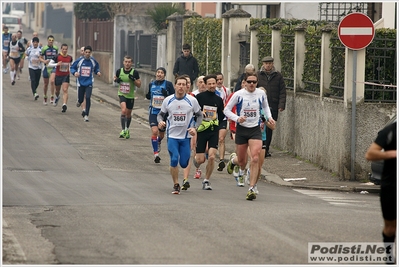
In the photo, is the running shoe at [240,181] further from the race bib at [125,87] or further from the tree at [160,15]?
the tree at [160,15]

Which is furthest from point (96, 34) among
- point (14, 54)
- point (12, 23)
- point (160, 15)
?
point (12, 23)

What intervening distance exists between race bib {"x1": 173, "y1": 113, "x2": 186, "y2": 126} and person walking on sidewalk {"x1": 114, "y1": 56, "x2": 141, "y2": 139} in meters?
7.03

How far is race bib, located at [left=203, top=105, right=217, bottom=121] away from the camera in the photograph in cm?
1552

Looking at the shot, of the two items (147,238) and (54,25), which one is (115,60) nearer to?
(147,238)

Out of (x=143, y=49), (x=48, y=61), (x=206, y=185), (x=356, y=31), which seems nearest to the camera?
(x=206, y=185)

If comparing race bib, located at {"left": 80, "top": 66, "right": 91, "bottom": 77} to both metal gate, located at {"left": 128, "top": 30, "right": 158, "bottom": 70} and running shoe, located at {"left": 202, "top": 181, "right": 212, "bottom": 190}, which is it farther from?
running shoe, located at {"left": 202, "top": 181, "right": 212, "bottom": 190}

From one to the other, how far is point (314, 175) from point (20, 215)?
6.94 m

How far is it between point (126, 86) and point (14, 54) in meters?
14.9

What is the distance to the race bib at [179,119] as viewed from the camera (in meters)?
14.6

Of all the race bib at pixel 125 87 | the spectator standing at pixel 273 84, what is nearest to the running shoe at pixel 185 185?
the spectator standing at pixel 273 84

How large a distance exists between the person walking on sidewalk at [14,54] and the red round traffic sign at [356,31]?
20.9 m

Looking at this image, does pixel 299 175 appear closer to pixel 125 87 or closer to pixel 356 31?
pixel 356 31

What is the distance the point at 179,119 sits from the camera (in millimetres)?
14602

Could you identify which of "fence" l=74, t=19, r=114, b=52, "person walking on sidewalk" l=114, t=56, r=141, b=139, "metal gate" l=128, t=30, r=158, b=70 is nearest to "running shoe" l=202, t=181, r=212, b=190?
"person walking on sidewalk" l=114, t=56, r=141, b=139
